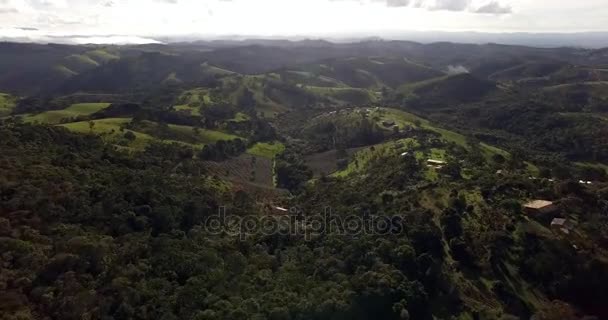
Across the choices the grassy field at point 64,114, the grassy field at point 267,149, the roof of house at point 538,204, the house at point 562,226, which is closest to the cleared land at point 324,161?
the grassy field at point 267,149

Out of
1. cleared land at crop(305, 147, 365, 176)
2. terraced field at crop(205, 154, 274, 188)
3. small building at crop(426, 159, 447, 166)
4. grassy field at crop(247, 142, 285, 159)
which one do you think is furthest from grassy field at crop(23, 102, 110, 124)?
small building at crop(426, 159, 447, 166)

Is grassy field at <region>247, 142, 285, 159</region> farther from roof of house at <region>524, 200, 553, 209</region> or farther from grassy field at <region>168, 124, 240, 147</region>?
roof of house at <region>524, 200, 553, 209</region>

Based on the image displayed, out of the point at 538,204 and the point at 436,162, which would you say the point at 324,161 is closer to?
the point at 436,162

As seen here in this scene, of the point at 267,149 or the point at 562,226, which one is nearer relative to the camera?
the point at 562,226

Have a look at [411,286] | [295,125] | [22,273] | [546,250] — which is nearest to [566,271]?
[546,250]

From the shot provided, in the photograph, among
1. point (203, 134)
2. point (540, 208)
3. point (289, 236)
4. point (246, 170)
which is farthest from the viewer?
point (203, 134)

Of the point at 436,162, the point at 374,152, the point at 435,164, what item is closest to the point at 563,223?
the point at 435,164

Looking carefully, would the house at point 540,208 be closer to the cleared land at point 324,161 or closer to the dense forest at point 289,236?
the dense forest at point 289,236
